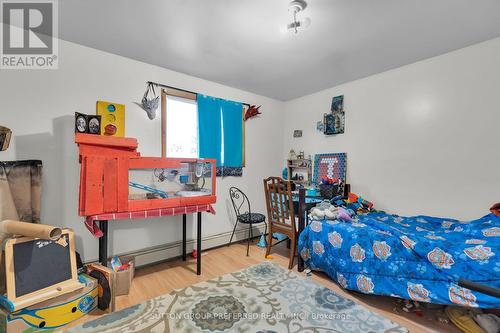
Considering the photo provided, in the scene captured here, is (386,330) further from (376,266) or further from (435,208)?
(435,208)

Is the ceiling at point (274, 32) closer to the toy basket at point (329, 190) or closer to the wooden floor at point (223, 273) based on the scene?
the toy basket at point (329, 190)

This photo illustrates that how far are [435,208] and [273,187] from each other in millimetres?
1875

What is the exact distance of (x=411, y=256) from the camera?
72.4 inches

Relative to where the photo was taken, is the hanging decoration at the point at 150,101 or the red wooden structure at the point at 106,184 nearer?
the red wooden structure at the point at 106,184

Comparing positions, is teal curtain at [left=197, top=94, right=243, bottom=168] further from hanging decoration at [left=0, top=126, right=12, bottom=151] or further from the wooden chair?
hanging decoration at [left=0, top=126, right=12, bottom=151]

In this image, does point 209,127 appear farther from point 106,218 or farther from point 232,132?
point 106,218

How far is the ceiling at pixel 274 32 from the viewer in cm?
179

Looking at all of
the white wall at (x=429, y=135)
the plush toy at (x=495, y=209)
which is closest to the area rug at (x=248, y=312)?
the plush toy at (x=495, y=209)

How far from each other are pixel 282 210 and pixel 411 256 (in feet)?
4.29

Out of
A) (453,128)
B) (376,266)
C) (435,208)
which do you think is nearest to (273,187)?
(376,266)

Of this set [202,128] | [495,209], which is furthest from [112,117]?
[495,209]

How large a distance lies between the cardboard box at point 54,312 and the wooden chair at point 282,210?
1907 millimetres

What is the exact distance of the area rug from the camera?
169cm

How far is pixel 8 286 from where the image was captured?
152 centimetres
